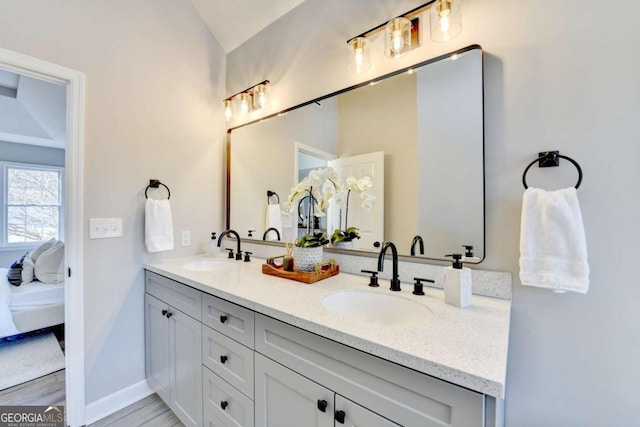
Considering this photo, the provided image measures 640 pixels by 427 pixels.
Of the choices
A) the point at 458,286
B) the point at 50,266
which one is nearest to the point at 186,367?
the point at 458,286

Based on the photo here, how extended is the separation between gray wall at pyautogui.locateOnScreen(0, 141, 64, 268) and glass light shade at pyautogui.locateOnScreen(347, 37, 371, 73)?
5.23 meters

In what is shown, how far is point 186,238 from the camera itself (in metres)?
2.13

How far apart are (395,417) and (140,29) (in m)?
2.56

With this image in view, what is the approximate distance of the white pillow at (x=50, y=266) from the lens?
290 cm

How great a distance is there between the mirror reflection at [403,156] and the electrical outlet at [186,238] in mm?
742

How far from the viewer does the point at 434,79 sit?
1.29 meters

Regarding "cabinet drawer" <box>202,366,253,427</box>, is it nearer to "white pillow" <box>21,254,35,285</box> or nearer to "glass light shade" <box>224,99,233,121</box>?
"glass light shade" <box>224,99,233,121</box>

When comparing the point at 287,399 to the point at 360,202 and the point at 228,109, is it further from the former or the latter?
the point at 228,109

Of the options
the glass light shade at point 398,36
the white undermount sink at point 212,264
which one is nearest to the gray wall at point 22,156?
the white undermount sink at point 212,264

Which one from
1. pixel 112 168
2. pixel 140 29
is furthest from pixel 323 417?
pixel 140 29

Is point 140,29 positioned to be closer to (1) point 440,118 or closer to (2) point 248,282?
(2) point 248,282

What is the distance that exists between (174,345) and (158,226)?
777 millimetres

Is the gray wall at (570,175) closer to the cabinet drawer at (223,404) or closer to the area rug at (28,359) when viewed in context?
the cabinet drawer at (223,404)

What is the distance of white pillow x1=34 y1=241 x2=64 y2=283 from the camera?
114 inches
